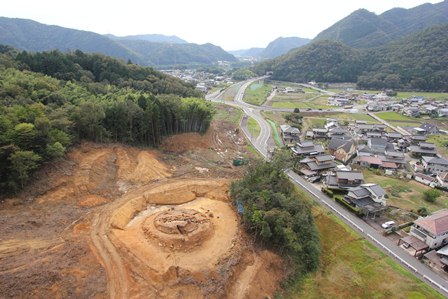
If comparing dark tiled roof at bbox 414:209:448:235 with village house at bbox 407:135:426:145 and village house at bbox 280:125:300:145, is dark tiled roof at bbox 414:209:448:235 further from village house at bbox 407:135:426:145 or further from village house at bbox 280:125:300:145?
village house at bbox 407:135:426:145

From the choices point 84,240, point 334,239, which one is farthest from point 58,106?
point 334,239

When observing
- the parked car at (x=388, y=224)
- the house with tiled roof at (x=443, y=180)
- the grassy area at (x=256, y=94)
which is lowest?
the grassy area at (x=256, y=94)

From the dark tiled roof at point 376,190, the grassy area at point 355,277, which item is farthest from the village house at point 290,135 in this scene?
the grassy area at point 355,277

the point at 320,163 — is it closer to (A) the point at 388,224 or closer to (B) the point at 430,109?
(A) the point at 388,224

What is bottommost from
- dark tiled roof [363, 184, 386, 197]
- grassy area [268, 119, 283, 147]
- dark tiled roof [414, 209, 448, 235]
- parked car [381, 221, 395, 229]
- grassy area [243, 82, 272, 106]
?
grassy area [243, 82, 272, 106]

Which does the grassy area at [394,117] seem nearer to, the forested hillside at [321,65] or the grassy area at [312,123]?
the grassy area at [312,123]

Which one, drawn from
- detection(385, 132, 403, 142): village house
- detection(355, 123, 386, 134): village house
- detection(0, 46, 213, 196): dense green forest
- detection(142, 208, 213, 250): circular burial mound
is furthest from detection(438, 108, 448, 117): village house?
detection(142, 208, 213, 250): circular burial mound

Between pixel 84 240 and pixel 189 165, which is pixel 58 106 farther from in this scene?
pixel 84 240
